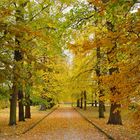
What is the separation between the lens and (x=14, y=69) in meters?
23.3

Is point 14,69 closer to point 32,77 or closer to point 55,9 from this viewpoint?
point 32,77

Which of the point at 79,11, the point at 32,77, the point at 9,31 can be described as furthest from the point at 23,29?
the point at 32,77

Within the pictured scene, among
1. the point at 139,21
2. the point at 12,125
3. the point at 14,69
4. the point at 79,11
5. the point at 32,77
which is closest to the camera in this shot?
the point at 139,21

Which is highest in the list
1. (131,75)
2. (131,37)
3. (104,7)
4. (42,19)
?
(42,19)

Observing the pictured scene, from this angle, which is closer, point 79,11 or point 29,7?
point 79,11

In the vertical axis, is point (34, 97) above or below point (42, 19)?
below

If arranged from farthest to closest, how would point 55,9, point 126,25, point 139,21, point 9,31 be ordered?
point 55,9 < point 9,31 < point 126,25 < point 139,21

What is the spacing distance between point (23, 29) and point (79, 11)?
6.03 m

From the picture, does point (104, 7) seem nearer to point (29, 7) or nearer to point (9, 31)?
point (9, 31)

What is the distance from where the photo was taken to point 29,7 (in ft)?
95.2

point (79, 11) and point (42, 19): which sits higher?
point (42, 19)

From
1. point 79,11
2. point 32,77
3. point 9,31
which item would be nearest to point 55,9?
point 32,77

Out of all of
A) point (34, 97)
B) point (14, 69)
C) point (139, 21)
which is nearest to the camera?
point (139, 21)

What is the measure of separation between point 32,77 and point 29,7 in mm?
4972
